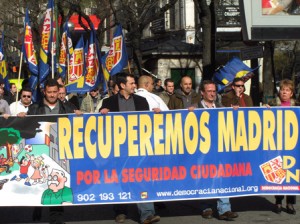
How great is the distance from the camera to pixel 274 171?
789cm

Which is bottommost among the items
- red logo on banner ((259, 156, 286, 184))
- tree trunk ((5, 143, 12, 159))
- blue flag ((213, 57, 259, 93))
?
red logo on banner ((259, 156, 286, 184))

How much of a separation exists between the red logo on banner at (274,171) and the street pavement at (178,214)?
19.8 inches

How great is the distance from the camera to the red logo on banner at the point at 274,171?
25.8ft

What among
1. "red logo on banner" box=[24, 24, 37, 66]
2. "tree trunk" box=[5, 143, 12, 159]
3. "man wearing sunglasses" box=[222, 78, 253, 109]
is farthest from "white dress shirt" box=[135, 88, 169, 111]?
"red logo on banner" box=[24, 24, 37, 66]

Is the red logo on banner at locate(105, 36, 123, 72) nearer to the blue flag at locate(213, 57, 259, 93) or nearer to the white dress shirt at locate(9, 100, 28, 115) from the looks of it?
the blue flag at locate(213, 57, 259, 93)

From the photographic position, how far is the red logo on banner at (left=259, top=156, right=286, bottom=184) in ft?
25.8

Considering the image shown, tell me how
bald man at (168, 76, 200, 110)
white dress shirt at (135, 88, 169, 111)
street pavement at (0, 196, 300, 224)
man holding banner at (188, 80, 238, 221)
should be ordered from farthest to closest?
bald man at (168, 76, 200, 110)
white dress shirt at (135, 88, 169, 111)
street pavement at (0, 196, 300, 224)
man holding banner at (188, 80, 238, 221)

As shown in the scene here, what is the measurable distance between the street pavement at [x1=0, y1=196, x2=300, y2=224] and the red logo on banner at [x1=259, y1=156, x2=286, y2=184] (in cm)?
50

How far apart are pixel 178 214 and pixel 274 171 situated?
4.48 ft

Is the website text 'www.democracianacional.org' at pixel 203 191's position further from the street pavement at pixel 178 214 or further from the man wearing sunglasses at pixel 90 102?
the man wearing sunglasses at pixel 90 102

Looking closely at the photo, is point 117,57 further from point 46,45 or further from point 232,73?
point 232,73

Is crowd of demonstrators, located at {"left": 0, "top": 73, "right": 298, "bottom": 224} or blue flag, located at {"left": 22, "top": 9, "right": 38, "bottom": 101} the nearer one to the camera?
crowd of demonstrators, located at {"left": 0, "top": 73, "right": 298, "bottom": 224}

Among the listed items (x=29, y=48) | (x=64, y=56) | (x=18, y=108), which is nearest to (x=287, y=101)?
(x=18, y=108)

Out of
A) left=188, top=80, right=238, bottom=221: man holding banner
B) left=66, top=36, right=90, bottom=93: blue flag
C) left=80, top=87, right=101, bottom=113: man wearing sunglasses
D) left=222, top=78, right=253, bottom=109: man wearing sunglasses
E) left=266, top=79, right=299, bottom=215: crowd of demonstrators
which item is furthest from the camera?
left=66, top=36, right=90, bottom=93: blue flag
